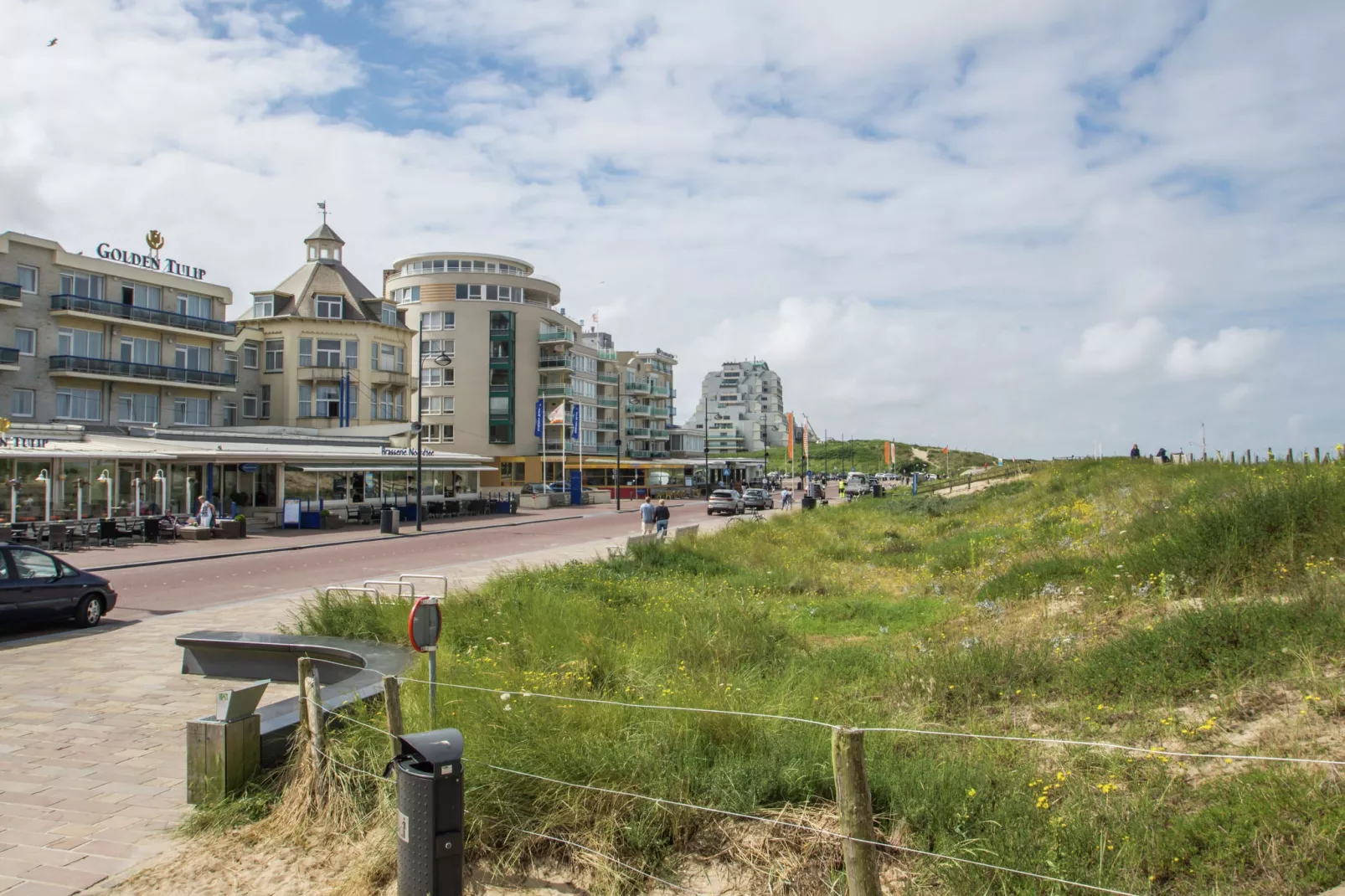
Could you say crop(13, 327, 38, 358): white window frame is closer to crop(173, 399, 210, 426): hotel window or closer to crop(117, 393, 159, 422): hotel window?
crop(117, 393, 159, 422): hotel window

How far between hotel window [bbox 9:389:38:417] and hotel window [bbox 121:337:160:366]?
4.37 m

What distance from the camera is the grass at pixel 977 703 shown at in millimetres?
4535

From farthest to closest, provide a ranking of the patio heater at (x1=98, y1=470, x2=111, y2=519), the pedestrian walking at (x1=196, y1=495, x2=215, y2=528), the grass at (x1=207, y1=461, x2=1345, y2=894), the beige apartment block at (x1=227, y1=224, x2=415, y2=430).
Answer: the beige apartment block at (x1=227, y1=224, x2=415, y2=430), the patio heater at (x1=98, y1=470, x2=111, y2=519), the pedestrian walking at (x1=196, y1=495, x2=215, y2=528), the grass at (x1=207, y1=461, x2=1345, y2=894)

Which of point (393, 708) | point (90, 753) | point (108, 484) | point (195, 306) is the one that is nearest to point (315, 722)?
point (393, 708)

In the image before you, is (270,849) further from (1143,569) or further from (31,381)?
(31,381)

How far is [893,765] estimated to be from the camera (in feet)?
17.5

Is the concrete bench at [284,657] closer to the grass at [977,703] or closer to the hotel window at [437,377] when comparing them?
the grass at [977,703]

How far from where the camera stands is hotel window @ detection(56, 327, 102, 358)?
131 feet

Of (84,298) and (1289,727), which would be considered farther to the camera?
(84,298)

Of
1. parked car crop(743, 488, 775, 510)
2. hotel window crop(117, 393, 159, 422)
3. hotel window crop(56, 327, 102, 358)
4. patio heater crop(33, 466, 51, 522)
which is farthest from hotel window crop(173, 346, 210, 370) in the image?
parked car crop(743, 488, 775, 510)

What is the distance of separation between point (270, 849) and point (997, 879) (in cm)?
409

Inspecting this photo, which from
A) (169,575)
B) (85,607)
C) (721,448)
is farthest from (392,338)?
(721,448)

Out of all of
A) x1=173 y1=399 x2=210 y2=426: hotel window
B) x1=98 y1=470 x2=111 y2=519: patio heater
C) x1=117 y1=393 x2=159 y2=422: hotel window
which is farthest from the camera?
x1=173 y1=399 x2=210 y2=426: hotel window

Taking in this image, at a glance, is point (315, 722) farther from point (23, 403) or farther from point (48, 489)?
point (23, 403)
